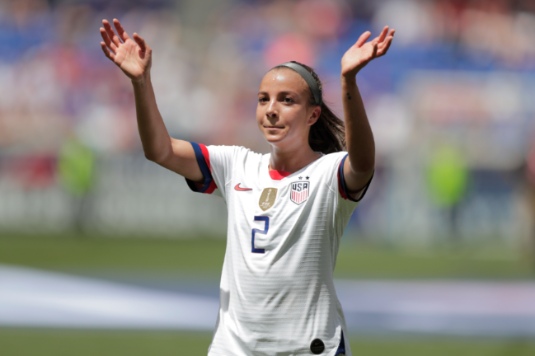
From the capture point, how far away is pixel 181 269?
16062 millimetres

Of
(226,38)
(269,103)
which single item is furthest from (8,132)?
(269,103)

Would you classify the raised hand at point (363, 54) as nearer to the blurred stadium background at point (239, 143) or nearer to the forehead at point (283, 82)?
the forehead at point (283, 82)

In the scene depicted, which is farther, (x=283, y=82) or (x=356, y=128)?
(x=283, y=82)

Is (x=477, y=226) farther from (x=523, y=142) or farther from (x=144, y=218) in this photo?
(x=144, y=218)

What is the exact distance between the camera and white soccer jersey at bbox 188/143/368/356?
15.6 ft

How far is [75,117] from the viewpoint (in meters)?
23.0

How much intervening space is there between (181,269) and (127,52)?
441 inches

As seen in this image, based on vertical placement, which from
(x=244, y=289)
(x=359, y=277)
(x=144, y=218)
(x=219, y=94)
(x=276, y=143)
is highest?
(x=219, y=94)

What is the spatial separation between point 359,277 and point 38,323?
563cm

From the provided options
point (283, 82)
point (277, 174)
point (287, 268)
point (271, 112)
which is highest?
point (283, 82)

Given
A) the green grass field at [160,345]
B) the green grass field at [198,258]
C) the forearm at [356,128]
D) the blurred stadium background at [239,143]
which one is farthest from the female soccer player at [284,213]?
the green grass field at [198,258]

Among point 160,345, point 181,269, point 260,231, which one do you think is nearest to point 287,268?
point 260,231

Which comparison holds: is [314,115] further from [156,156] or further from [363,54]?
[156,156]

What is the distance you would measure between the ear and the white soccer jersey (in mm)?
193
